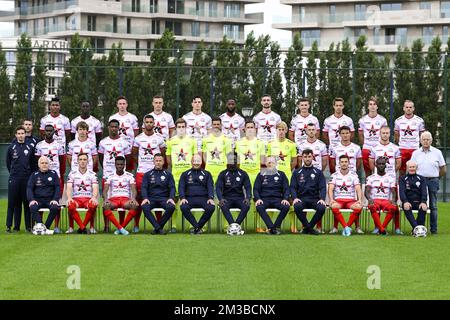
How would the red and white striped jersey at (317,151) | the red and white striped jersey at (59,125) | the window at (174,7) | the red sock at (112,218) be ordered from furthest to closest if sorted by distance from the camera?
the window at (174,7)
the red and white striped jersey at (59,125)
the red and white striped jersey at (317,151)
the red sock at (112,218)

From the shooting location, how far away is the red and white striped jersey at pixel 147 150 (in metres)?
20.4

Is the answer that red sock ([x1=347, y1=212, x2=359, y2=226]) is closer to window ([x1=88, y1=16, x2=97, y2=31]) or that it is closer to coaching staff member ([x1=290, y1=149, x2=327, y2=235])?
coaching staff member ([x1=290, y1=149, x2=327, y2=235])

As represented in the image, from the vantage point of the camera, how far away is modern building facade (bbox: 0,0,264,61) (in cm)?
9362

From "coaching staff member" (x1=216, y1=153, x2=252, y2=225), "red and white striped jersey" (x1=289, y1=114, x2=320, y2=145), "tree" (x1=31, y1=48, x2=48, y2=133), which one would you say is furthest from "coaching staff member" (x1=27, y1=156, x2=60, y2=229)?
"tree" (x1=31, y1=48, x2=48, y2=133)

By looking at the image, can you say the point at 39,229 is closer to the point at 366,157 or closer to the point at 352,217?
the point at 352,217

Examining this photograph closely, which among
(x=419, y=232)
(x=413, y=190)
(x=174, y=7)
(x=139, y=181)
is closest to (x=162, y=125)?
(x=139, y=181)

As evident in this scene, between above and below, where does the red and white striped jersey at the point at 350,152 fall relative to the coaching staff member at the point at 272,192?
above

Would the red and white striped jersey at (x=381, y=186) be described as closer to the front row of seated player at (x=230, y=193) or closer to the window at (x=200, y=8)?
the front row of seated player at (x=230, y=193)

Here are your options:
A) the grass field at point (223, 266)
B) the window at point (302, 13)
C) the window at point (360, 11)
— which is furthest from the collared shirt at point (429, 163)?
the window at point (302, 13)

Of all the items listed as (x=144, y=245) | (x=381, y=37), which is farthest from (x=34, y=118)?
(x=381, y=37)

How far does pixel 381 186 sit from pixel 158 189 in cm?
386

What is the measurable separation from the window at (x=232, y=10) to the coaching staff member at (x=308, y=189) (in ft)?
270

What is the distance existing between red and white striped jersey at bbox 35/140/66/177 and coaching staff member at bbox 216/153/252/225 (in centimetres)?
321

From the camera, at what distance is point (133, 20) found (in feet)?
320
